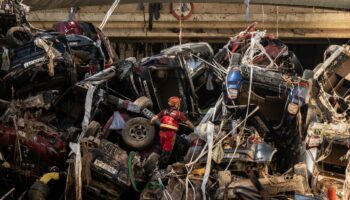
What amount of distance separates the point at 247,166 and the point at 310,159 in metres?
0.86

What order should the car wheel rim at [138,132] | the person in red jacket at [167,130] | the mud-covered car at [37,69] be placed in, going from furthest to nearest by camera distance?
the mud-covered car at [37,69], the car wheel rim at [138,132], the person in red jacket at [167,130]

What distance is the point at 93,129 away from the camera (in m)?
9.20

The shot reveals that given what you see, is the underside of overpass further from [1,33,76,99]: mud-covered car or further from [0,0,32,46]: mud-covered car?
[1,33,76,99]: mud-covered car

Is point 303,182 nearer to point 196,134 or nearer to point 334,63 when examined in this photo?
point 196,134

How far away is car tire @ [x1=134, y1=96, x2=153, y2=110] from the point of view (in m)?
9.81

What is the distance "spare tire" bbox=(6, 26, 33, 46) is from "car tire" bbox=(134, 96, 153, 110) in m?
2.35

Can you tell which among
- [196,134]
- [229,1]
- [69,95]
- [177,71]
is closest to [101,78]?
[69,95]

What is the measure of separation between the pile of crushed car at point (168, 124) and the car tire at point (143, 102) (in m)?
0.03

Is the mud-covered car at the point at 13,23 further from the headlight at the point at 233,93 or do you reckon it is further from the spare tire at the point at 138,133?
the headlight at the point at 233,93

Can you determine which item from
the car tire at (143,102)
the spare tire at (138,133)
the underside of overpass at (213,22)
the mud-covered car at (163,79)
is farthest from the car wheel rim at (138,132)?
the underside of overpass at (213,22)

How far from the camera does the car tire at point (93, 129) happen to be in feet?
29.8

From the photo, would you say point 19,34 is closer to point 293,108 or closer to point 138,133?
point 138,133

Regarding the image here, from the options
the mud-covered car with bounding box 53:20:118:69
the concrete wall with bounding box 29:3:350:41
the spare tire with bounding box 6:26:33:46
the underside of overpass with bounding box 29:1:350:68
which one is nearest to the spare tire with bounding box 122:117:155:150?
the mud-covered car with bounding box 53:20:118:69

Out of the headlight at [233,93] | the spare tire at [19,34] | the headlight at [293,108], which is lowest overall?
the headlight at [293,108]
